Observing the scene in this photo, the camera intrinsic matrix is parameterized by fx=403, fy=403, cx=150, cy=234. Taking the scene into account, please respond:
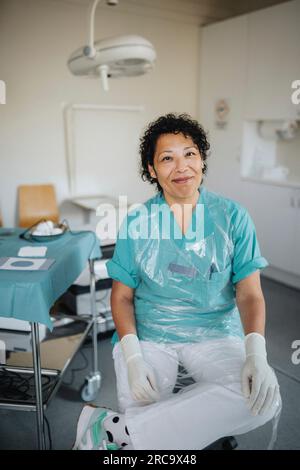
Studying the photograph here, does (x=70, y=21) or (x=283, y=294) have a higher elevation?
(x=70, y=21)

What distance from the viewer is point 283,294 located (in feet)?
9.83

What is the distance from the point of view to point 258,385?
1.04 metres

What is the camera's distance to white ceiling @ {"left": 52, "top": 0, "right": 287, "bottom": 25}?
3422 mm

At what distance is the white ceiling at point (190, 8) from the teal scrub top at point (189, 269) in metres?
2.66

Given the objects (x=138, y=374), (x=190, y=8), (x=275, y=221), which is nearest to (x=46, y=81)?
(x=190, y=8)

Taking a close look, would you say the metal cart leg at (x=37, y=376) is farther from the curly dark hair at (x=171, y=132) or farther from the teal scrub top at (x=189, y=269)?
the curly dark hair at (x=171, y=132)

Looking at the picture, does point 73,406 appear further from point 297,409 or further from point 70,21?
point 70,21

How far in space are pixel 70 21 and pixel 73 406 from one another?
9.38 ft

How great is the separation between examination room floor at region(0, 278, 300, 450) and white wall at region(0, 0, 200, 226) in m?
1.69

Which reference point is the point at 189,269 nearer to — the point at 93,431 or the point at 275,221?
the point at 93,431

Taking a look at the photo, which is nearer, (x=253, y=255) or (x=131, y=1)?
(x=253, y=255)

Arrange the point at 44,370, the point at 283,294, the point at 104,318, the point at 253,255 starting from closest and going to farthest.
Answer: the point at 253,255 → the point at 44,370 → the point at 104,318 → the point at 283,294

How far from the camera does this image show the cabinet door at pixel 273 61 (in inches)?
114
